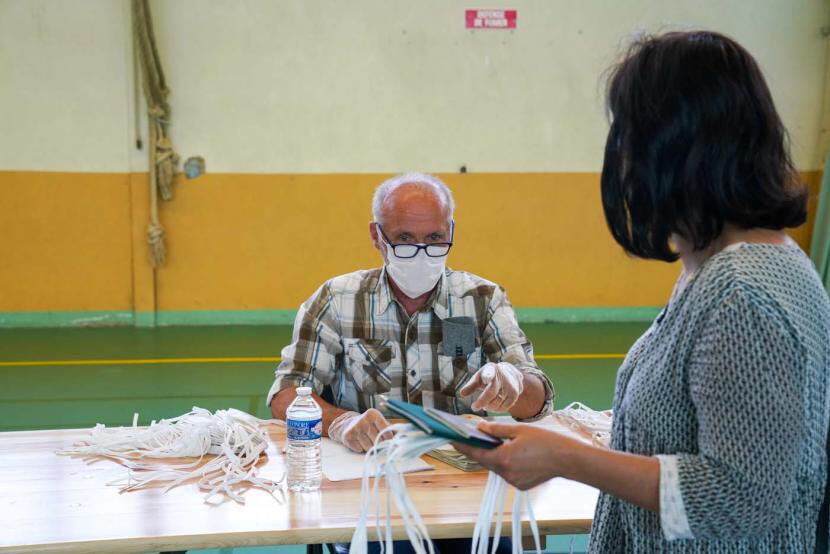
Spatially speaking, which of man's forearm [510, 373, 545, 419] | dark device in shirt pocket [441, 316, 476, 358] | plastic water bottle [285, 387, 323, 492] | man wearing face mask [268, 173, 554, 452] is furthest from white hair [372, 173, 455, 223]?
plastic water bottle [285, 387, 323, 492]

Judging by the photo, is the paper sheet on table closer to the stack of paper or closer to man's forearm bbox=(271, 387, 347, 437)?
the stack of paper

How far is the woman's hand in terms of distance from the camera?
1.05 m

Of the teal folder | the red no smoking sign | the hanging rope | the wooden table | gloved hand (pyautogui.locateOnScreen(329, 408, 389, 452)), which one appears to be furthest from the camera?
the red no smoking sign

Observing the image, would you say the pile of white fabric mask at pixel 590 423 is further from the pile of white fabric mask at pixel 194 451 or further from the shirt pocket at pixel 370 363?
the pile of white fabric mask at pixel 194 451

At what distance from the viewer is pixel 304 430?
1.69 m

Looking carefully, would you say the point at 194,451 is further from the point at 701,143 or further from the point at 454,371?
the point at 701,143

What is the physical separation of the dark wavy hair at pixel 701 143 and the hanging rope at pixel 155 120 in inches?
236

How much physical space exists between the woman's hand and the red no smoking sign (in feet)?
20.3

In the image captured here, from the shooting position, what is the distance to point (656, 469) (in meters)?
1.03

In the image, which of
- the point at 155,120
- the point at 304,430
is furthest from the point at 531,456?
the point at 155,120

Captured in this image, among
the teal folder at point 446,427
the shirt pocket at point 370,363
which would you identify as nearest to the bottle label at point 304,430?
the teal folder at point 446,427

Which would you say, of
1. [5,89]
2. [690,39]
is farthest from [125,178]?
[690,39]

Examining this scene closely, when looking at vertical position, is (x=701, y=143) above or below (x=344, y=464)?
above

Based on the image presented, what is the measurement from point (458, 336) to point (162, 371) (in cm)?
356
